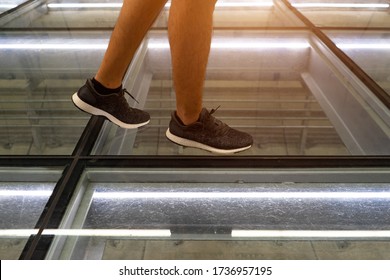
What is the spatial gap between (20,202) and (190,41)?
60 centimetres

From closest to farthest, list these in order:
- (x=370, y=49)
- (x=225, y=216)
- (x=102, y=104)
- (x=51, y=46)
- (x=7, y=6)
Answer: (x=225, y=216) → (x=102, y=104) → (x=370, y=49) → (x=51, y=46) → (x=7, y=6)

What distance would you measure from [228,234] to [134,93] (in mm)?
901

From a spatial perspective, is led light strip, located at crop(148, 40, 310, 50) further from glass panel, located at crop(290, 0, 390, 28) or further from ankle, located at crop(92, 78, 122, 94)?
ankle, located at crop(92, 78, 122, 94)

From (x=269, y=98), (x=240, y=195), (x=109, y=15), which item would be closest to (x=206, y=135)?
(x=240, y=195)

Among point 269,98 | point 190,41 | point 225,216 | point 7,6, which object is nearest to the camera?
point 190,41

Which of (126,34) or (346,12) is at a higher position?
(126,34)

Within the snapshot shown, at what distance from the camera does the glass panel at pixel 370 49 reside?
162 centimetres

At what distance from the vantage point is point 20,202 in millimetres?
883

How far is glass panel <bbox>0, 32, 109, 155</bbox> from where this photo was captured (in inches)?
45.9

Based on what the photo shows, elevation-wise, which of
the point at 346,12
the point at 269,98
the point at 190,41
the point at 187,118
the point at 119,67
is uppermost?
the point at 190,41

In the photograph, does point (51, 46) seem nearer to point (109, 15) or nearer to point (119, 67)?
point (109, 15)

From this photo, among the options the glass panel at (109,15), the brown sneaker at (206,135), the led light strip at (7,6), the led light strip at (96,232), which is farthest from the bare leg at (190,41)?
the led light strip at (7,6)

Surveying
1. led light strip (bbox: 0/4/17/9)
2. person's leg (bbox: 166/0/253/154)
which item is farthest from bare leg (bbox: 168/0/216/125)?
led light strip (bbox: 0/4/17/9)
